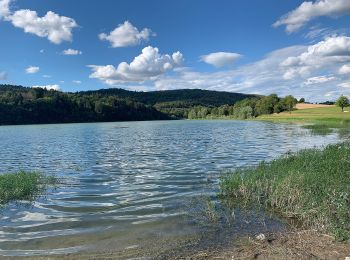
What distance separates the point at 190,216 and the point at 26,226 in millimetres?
6655

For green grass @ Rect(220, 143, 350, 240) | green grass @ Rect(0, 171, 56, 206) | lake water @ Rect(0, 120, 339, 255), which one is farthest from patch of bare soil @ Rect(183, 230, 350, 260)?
green grass @ Rect(0, 171, 56, 206)

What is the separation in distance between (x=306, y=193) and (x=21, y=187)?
Result: 47.8 feet

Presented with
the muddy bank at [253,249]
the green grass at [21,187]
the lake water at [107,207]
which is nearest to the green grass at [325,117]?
the lake water at [107,207]

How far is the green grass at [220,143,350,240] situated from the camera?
41.5 ft

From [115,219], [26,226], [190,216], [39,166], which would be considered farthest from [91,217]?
[39,166]

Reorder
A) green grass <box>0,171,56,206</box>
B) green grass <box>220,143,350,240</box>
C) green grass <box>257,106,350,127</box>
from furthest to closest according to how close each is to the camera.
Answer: green grass <box>257,106,350,127</box> < green grass <box>0,171,56,206</box> < green grass <box>220,143,350,240</box>

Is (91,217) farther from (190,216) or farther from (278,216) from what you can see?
(278,216)

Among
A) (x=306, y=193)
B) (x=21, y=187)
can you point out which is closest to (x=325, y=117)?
(x=306, y=193)

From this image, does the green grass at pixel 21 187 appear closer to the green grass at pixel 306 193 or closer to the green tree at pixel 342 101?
the green grass at pixel 306 193

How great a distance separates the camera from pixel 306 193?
50.4ft

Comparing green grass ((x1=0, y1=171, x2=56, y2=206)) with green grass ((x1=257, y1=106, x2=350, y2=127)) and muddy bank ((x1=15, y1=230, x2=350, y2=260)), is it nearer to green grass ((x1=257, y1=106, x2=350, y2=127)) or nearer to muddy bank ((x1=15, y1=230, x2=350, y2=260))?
muddy bank ((x1=15, y1=230, x2=350, y2=260))

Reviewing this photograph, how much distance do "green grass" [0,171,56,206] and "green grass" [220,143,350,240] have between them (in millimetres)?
10336

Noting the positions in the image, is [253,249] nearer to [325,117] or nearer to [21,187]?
[21,187]

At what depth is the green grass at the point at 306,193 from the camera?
41.5 feet
